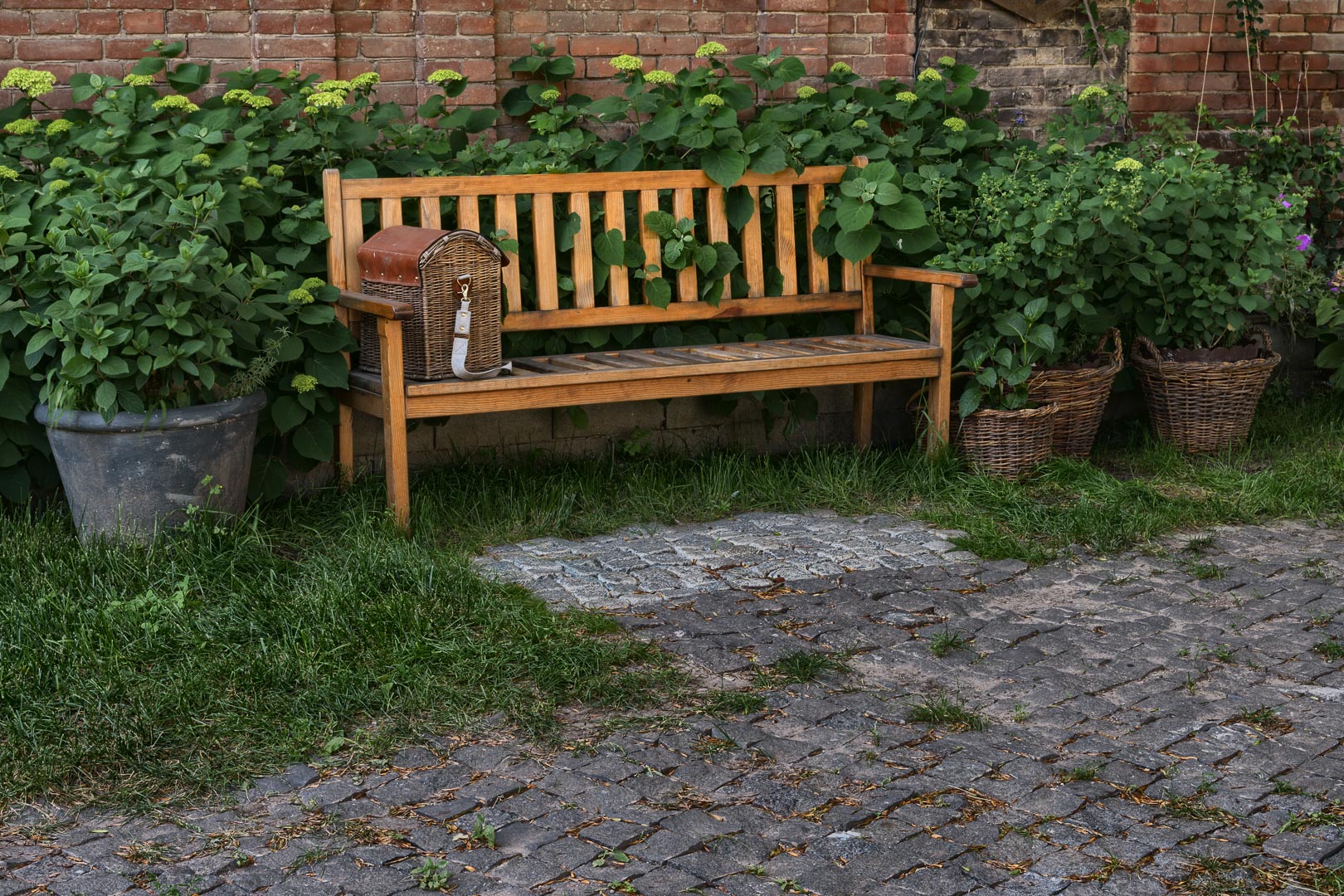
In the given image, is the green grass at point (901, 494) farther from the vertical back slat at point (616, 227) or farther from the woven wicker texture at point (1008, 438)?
the vertical back slat at point (616, 227)

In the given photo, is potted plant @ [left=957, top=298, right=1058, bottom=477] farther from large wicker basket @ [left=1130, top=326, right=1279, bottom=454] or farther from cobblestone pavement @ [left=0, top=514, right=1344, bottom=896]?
cobblestone pavement @ [left=0, top=514, right=1344, bottom=896]

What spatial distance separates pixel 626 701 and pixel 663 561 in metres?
1.17

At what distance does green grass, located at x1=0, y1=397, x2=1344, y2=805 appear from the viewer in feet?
10.9

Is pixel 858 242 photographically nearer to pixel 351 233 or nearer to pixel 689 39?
pixel 689 39

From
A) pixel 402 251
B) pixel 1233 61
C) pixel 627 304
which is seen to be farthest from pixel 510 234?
pixel 1233 61

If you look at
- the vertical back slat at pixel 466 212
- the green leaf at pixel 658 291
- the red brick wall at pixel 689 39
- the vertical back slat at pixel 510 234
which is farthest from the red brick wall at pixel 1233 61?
the vertical back slat at pixel 466 212

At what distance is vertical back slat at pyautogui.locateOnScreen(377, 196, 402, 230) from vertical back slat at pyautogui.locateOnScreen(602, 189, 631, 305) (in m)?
0.80

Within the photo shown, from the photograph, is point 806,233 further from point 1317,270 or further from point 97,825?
point 97,825

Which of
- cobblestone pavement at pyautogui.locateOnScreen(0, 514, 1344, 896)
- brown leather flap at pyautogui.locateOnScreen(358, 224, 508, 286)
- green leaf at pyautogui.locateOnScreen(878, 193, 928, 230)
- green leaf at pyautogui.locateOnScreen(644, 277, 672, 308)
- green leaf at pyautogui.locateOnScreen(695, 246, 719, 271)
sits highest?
green leaf at pyautogui.locateOnScreen(878, 193, 928, 230)

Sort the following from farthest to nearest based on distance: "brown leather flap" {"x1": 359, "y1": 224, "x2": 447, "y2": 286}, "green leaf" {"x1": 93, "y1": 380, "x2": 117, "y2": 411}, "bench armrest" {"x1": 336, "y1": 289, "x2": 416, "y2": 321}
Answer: "brown leather flap" {"x1": 359, "y1": 224, "x2": 447, "y2": 286}, "bench armrest" {"x1": 336, "y1": 289, "x2": 416, "y2": 321}, "green leaf" {"x1": 93, "y1": 380, "x2": 117, "y2": 411}

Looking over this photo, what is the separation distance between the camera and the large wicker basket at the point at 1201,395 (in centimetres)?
599

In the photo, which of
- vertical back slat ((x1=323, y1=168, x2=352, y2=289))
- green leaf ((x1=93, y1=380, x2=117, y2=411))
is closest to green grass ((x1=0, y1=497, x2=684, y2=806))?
green leaf ((x1=93, y1=380, x2=117, y2=411))

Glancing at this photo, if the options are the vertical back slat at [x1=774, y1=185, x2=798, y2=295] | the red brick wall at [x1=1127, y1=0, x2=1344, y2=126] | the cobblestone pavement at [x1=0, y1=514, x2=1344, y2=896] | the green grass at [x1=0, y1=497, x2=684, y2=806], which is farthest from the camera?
the red brick wall at [x1=1127, y1=0, x2=1344, y2=126]

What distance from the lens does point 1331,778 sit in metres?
3.20
